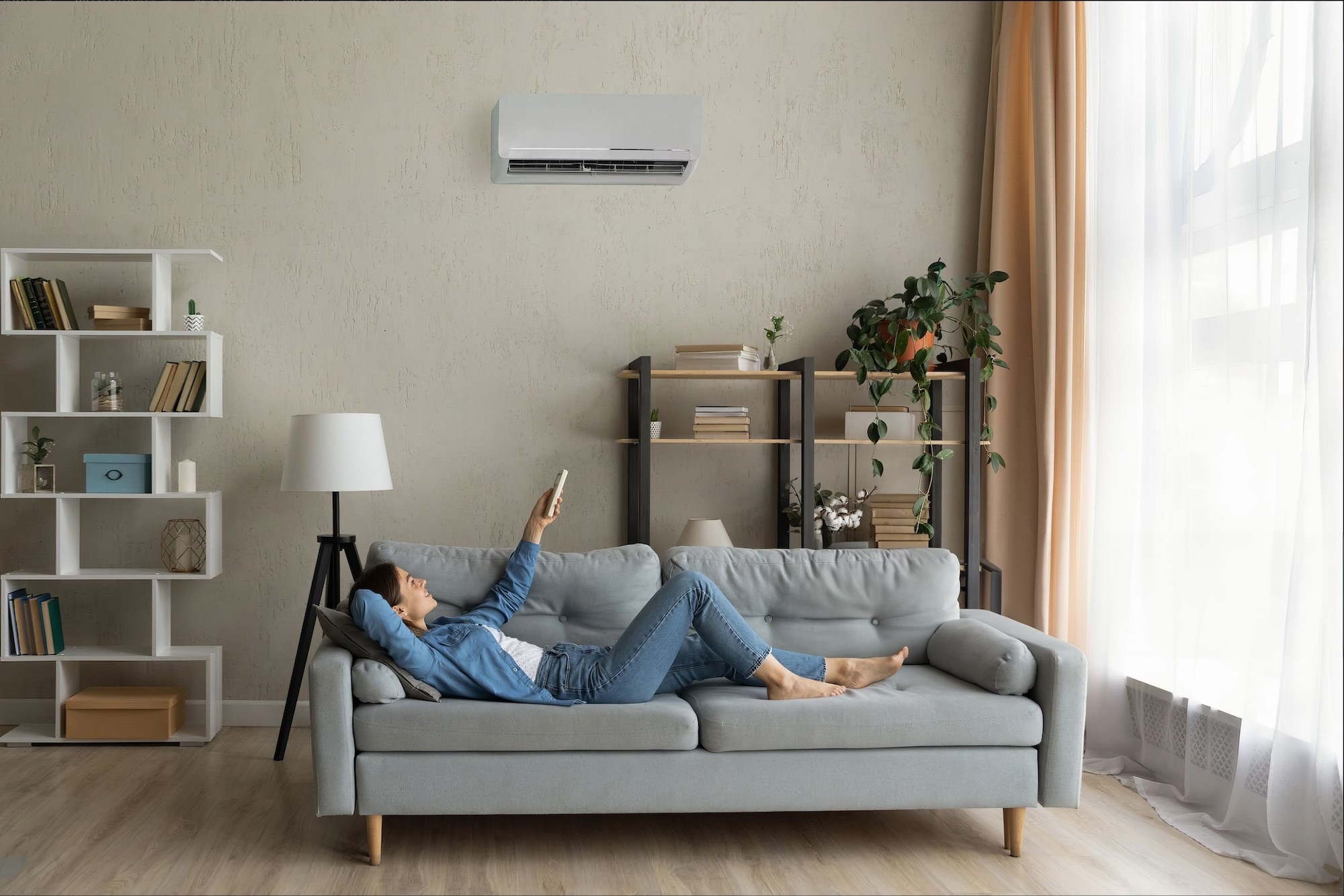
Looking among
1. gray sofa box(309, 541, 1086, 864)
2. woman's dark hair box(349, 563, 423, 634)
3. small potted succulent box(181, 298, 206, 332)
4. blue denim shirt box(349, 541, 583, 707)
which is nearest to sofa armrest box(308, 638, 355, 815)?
gray sofa box(309, 541, 1086, 864)

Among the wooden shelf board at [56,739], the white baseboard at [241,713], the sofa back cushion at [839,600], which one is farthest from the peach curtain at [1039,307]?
the wooden shelf board at [56,739]

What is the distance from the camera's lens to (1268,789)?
278 cm

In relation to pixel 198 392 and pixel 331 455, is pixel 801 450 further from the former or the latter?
pixel 198 392

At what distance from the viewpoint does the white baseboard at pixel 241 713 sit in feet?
13.4

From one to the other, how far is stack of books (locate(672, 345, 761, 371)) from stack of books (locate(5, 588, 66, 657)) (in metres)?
2.55

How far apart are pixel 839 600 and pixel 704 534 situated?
2.38 ft

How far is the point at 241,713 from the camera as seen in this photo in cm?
414

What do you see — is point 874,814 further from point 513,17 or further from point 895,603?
point 513,17

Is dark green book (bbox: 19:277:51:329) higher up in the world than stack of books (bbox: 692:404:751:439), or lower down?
higher up

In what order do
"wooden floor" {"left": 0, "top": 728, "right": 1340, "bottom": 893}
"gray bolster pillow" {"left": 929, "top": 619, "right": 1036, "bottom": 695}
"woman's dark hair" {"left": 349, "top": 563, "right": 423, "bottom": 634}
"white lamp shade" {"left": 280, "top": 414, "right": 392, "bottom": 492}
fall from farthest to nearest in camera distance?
"white lamp shade" {"left": 280, "top": 414, "right": 392, "bottom": 492} < "woman's dark hair" {"left": 349, "top": 563, "right": 423, "bottom": 634} < "gray bolster pillow" {"left": 929, "top": 619, "right": 1036, "bottom": 695} < "wooden floor" {"left": 0, "top": 728, "right": 1340, "bottom": 893}

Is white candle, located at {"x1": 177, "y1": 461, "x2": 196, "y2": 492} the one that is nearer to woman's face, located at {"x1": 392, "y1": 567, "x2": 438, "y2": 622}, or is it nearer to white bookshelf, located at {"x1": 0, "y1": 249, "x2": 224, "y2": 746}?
white bookshelf, located at {"x1": 0, "y1": 249, "x2": 224, "y2": 746}

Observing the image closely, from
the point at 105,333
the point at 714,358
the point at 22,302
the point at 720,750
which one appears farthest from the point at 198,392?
the point at 720,750

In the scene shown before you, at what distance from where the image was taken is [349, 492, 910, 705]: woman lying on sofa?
9.26 ft

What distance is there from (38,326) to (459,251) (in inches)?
62.8
